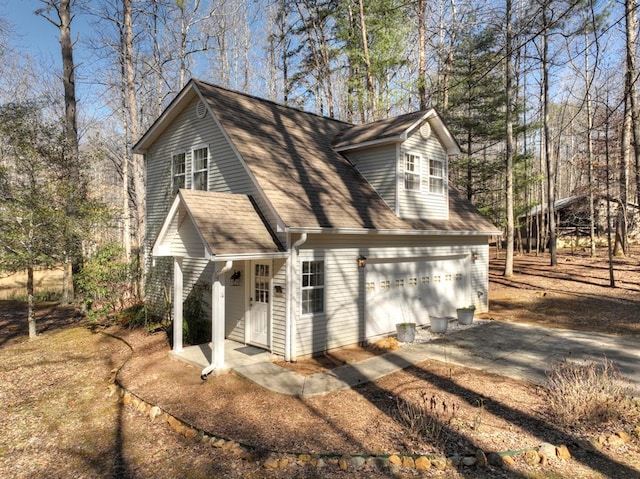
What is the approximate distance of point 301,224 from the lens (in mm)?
8359

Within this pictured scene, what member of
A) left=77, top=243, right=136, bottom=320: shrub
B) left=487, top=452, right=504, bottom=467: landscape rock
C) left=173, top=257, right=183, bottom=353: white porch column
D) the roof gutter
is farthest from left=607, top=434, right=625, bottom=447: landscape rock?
left=77, top=243, right=136, bottom=320: shrub

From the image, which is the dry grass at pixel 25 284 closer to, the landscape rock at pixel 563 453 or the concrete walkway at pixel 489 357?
the concrete walkway at pixel 489 357

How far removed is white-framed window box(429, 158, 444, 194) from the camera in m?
12.4

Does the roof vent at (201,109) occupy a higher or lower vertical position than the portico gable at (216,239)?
higher

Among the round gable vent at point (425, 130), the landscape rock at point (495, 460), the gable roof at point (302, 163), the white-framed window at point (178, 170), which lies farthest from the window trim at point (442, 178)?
the landscape rock at point (495, 460)

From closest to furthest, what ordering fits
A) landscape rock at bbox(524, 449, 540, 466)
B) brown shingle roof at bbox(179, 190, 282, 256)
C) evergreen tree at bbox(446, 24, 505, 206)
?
landscape rock at bbox(524, 449, 540, 466), brown shingle roof at bbox(179, 190, 282, 256), evergreen tree at bbox(446, 24, 505, 206)

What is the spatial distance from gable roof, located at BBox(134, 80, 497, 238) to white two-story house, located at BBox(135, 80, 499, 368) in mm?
46

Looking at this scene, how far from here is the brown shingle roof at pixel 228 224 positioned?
7547mm

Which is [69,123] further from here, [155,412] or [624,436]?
[624,436]

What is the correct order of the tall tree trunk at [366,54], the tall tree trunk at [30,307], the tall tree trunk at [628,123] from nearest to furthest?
1. the tall tree trunk at [628,123]
2. the tall tree trunk at [30,307]
3. the tall tree trunk at [366,54]

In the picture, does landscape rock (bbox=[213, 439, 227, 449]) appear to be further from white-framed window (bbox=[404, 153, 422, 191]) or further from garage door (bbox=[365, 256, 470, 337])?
white-framed window (bbox=[404, 153, 422, 191])

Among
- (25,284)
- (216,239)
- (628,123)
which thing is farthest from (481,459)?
(25,284)

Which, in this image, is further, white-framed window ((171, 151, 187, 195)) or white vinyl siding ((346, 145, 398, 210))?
white-framed window ((171, 151, 187, 195))

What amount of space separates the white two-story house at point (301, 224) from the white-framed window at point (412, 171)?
6cm
